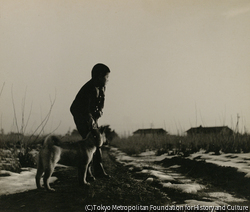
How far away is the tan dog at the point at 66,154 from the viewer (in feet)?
7.28

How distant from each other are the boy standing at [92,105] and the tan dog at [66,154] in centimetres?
20

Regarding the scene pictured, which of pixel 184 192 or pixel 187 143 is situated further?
pixel 187 143

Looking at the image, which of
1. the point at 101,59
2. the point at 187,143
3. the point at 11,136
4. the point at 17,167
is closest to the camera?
the point at 17,167

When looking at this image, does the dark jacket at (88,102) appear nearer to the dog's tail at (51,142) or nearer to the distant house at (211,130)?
the dog's tail at (51,142)

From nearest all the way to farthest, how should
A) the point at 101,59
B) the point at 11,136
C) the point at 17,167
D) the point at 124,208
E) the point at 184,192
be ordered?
the point at 124,208, the point at 184,192, the point at 17,167, the point at 101,59, the point at 11,136

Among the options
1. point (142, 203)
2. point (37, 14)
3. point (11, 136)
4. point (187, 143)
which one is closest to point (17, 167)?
point (11, 136)

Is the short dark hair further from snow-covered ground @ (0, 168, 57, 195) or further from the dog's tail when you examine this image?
snow-covered ground @ (0, 168, 57, 195)

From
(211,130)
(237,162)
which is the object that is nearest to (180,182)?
(237,162)

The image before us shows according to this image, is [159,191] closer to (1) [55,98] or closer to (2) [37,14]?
(1) [55,98]

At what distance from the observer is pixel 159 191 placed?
2.49m

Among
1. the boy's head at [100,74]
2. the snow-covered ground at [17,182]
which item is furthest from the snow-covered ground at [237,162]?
the snow-covered ground at [17,182]

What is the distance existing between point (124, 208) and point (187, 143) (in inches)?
132

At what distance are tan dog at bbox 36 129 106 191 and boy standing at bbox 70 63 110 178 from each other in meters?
0.20

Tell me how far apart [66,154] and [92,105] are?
0.84 meters
